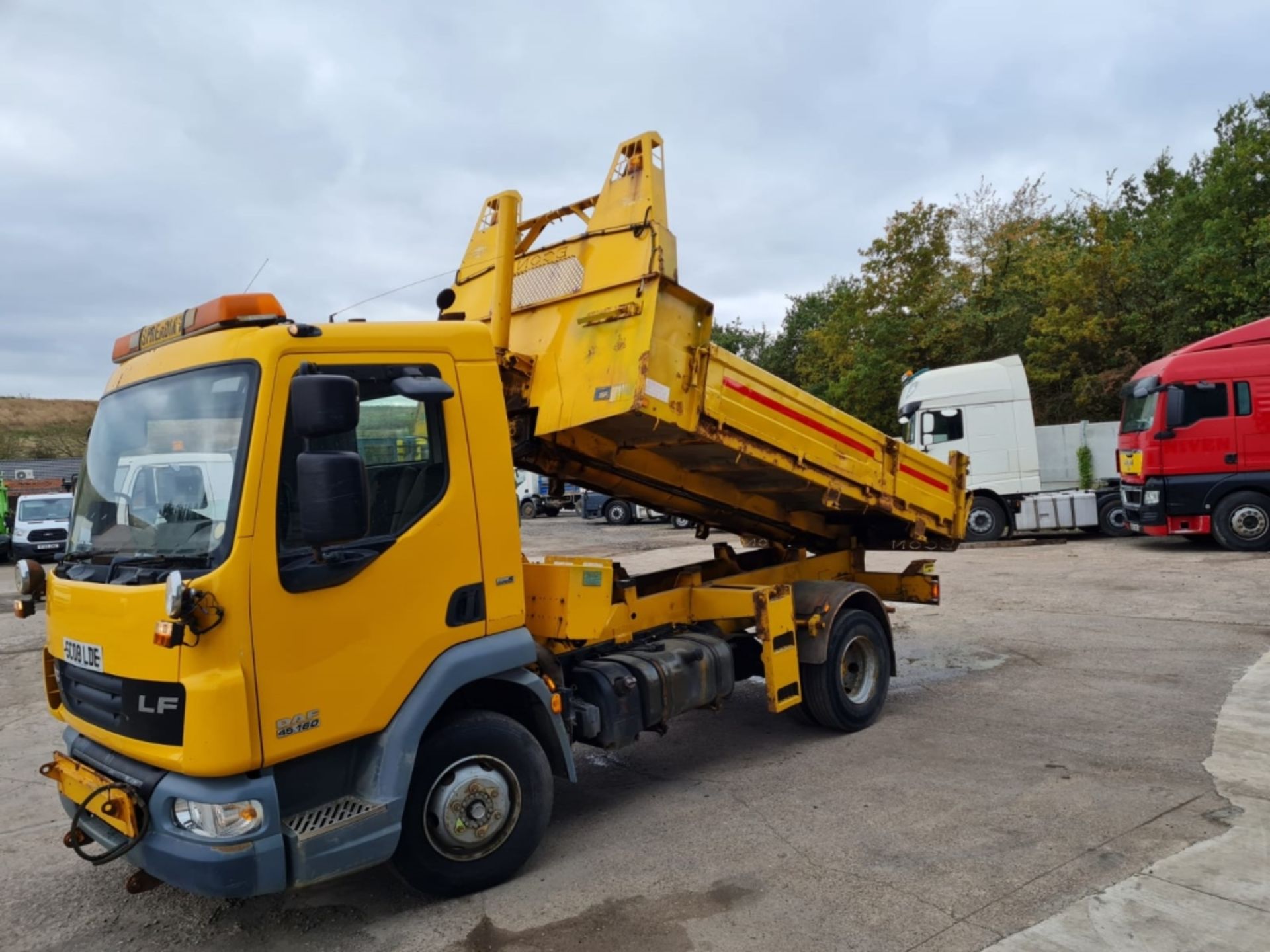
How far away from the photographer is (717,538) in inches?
929

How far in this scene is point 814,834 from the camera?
4.48m

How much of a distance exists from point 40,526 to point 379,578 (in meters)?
22.4

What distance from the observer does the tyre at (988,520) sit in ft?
59.5

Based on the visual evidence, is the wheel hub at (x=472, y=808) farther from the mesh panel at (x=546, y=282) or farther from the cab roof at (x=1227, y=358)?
the cab roof at (x=1227, y=358)

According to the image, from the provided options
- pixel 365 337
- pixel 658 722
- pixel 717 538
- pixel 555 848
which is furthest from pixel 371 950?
pixel 717 538

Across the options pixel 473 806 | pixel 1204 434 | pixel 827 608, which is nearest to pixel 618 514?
pixel 1204 434

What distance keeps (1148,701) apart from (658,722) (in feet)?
13.0

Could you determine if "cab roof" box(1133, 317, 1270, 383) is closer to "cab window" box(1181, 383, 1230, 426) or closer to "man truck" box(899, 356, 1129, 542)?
"cab window" box(1181, 383, 1230, 426)

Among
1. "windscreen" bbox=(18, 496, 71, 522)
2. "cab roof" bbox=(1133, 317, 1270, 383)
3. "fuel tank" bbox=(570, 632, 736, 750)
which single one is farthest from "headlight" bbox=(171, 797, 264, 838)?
"windscreen" bbox=(18, 496, 71, 522)

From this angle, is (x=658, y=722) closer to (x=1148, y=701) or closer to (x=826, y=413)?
(x=826, y=413)

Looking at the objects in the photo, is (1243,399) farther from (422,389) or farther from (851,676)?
(422,389)

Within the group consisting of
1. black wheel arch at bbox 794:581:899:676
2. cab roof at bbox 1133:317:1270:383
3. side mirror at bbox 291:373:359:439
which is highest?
cab roof at bbox 1133:317:1270:383

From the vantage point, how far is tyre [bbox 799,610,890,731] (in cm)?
603

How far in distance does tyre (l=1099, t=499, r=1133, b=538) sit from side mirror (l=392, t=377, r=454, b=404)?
17.6 metres
